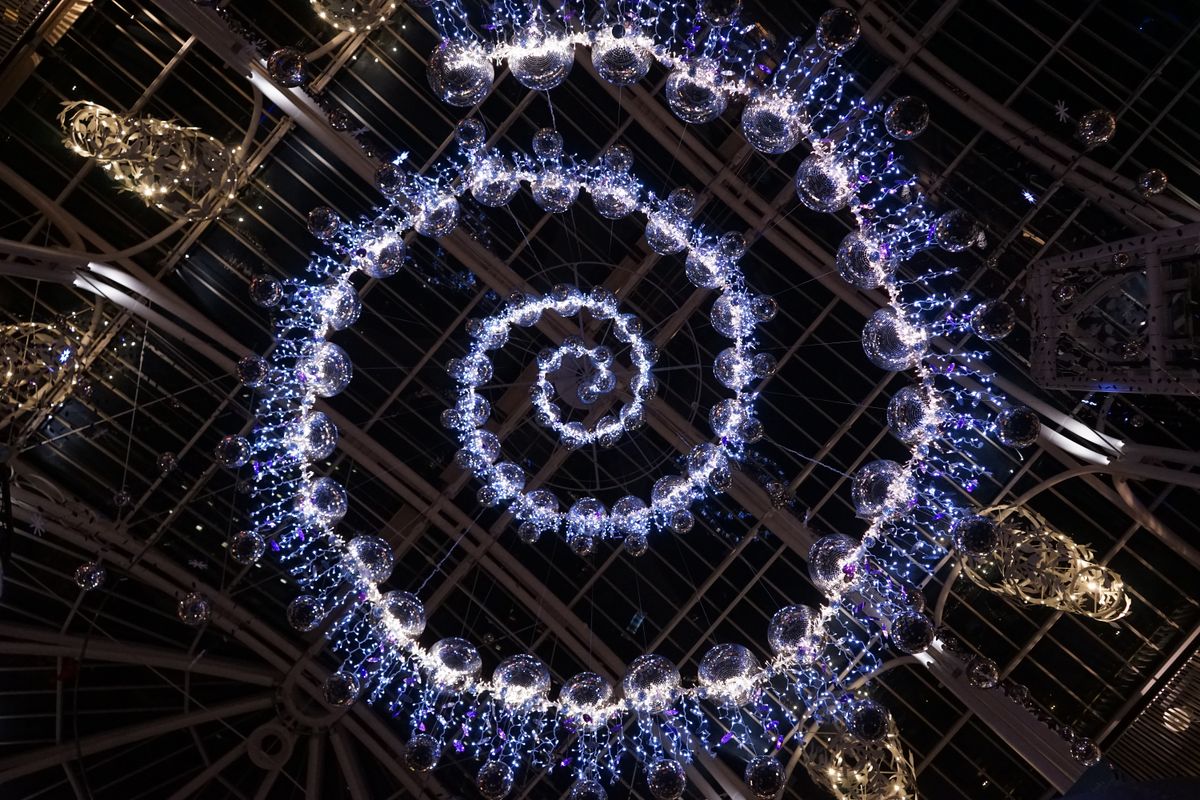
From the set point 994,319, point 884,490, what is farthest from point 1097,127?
point 884,490

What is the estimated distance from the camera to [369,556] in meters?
9.05

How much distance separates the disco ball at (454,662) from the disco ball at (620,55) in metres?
6.09

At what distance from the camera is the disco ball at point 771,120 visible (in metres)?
7.96

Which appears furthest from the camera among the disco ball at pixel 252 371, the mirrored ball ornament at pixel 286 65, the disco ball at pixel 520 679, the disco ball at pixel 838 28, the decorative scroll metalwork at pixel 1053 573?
the disco ball at pixel 252 371

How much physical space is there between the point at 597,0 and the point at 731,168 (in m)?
2.76

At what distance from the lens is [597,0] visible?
10273 mm

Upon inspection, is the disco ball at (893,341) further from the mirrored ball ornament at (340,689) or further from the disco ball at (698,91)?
the mirrored ball ornament at (340,689)

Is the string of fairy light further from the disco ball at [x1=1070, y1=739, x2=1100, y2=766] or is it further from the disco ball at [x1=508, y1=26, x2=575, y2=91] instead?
the disco ball at [x1=1070, y1=739, x2=1100, y2=766]

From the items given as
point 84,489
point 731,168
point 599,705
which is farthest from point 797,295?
point 84,489

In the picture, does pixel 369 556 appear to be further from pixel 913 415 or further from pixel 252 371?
pixel 913 415

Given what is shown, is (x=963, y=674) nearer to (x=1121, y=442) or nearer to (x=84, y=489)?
(x=1121, y=442)

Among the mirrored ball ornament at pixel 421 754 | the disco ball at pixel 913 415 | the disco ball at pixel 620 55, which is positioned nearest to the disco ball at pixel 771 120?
the disco ball at pixel 620 55

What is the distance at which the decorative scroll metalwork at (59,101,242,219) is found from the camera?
340 inches

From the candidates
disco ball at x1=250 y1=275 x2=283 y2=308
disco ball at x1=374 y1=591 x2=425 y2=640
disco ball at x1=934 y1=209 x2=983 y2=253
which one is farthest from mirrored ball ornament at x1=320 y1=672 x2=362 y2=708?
disco ball at x1=934 y1=209 x2=983 y2=253
